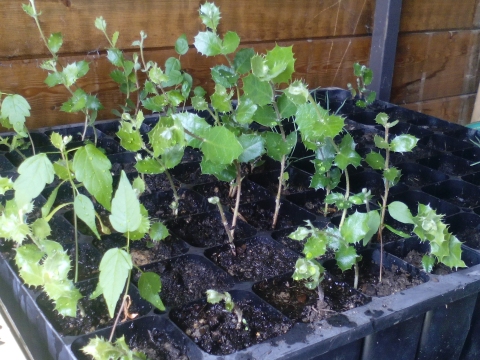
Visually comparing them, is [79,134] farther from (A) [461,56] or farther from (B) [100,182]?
(A) [461,56]

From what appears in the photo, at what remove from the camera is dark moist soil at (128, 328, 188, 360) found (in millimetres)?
588

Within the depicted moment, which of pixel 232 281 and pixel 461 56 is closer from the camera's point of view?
pixel 232 281

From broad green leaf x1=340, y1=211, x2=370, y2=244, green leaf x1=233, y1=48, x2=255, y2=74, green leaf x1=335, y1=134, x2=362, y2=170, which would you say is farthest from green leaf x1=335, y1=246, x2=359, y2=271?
green leaf x1=233, y1=48, x2=255, y2=74

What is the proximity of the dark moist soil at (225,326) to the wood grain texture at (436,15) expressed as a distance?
4.99 ft

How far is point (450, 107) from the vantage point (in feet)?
7.30

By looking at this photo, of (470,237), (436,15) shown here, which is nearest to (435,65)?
(436,15)

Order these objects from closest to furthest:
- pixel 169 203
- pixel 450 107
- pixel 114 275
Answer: pixel 114 275 < pixel 169 203 < pixel 450 107

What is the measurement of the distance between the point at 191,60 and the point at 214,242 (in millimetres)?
766

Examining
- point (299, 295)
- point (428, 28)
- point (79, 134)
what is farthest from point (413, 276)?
point (428, 28)

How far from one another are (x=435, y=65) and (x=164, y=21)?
1.23 m

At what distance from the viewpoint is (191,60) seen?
1.46m

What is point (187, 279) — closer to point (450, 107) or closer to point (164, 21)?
point (164, 21)

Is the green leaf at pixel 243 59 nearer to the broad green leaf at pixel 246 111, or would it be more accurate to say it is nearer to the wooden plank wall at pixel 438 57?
the broad green leaf at pixel 246 111

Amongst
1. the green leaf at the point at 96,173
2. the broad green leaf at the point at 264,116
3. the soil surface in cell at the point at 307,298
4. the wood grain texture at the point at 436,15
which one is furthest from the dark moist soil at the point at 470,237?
the wood grain texture at the point at 436,15
